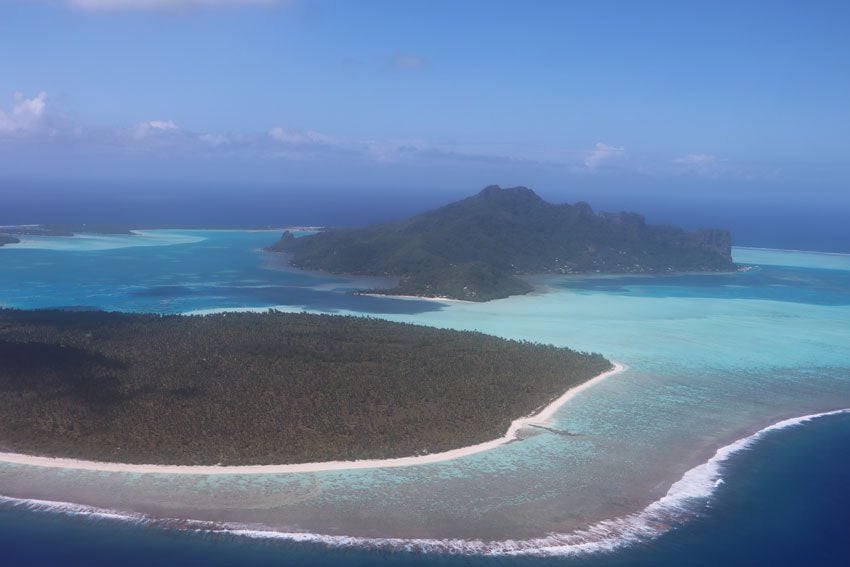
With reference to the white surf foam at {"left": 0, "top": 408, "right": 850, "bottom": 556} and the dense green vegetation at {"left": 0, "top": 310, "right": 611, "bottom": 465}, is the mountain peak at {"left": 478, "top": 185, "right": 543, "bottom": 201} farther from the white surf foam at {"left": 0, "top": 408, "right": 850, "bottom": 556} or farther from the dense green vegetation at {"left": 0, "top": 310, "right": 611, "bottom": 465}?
the white surf foam at {"left": 0, "top": 408, "right": 850, "bottom": 556}

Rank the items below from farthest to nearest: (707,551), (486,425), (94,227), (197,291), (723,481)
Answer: (94,227), (197,291), (486,425), (723,481), (707,551)

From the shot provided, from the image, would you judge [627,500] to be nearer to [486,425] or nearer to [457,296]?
[486,425]

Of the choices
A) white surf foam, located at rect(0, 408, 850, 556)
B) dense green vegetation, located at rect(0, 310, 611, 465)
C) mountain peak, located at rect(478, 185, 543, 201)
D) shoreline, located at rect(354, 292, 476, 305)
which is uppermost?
mountain peak, located at rect(478, 185, 543, 201)

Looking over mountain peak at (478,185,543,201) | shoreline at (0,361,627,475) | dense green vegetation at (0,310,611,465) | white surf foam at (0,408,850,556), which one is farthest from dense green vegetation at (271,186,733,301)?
white surf foam at (0,408,850,556)

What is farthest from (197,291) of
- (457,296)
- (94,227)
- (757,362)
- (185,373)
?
(94,227)

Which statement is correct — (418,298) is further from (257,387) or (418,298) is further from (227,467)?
(227,467)

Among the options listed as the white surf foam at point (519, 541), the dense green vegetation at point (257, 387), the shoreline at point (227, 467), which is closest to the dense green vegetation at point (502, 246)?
the dense green vegetation at point (257, 387)

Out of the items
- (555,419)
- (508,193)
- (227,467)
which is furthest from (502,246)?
(227,467)
